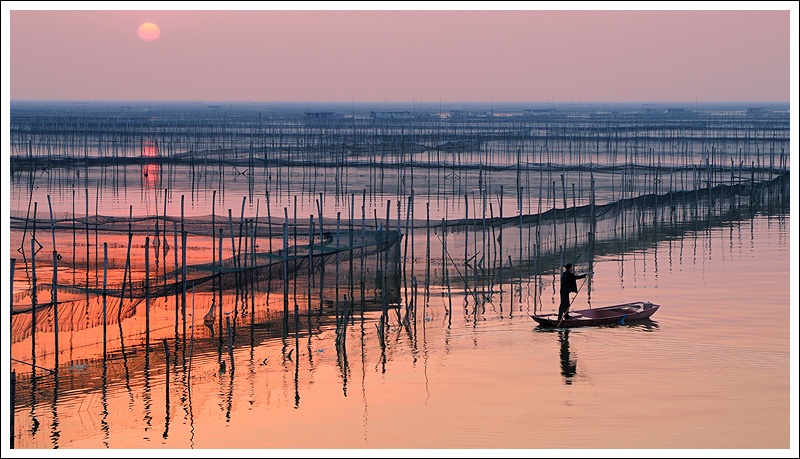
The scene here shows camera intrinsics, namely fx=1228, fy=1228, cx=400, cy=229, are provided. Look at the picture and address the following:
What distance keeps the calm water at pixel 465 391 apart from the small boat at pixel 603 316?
0.18 m

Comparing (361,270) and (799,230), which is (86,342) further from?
(799,230)

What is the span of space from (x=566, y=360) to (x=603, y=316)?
2.16 metres

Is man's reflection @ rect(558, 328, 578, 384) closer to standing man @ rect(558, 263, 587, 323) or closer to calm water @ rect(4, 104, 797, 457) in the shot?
calm water @ rect(4, 104, 797, 457)

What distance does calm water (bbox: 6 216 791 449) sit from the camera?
12.5 metres

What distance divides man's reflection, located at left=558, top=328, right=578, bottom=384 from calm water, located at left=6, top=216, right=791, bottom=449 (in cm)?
4

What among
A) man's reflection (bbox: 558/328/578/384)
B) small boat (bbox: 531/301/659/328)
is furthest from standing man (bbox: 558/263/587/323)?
man's reflection (bbox: 558/328/578/384)

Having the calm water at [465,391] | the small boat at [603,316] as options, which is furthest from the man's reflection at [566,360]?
the small boat at [603,316]

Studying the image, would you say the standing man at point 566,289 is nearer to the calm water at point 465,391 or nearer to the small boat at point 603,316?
the small boat at point 603,316

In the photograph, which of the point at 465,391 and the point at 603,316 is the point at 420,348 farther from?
the point at 603,316

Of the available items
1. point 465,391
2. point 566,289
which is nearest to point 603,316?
point 566,289

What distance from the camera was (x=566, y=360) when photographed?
51.2 ft

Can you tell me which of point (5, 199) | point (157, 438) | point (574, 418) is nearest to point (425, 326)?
point (574, 418)

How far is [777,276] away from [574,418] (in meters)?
9.98

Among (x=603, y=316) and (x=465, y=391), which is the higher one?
(x=603, y=316)
